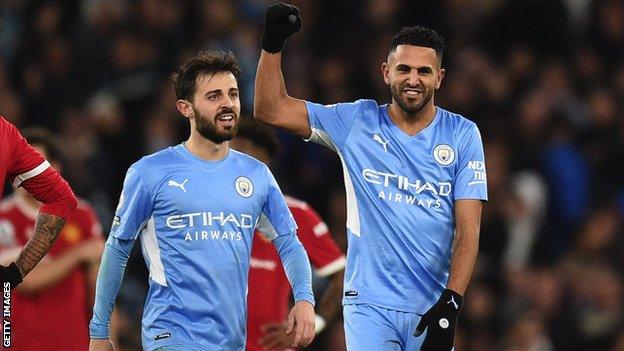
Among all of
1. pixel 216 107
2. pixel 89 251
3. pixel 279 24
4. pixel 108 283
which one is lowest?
pixel 89 251

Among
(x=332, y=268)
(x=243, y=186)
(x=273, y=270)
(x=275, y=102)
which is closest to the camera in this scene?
(x=243, y=186)

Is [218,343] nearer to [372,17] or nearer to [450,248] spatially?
[450,248]

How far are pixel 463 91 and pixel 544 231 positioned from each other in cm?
145

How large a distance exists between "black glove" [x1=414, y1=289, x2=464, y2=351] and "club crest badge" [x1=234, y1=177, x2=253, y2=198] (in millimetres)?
1041

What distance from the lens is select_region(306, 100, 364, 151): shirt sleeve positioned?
27.1ft

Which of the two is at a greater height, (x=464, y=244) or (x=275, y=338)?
(x=464, y=244)

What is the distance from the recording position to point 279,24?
8.00 meters

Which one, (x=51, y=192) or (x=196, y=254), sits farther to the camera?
(x=51, y=192)

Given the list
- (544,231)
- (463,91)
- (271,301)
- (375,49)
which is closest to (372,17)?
(375,49)

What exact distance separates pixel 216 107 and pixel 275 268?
5.88 feet

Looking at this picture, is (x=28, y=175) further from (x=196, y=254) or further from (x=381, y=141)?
(x=381, y=141)

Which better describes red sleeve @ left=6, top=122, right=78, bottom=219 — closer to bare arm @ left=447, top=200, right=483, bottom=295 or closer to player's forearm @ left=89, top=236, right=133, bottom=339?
player's forearm @ left=89, top=236, right=133, bottom=339

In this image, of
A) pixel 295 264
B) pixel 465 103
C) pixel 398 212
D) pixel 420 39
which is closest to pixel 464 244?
pixel 398 212

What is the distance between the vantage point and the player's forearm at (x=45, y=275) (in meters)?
9.29
